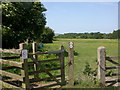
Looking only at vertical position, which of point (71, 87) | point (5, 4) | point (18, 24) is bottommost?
point (71, 87)

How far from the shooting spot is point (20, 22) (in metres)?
24.7

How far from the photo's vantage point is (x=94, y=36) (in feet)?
311

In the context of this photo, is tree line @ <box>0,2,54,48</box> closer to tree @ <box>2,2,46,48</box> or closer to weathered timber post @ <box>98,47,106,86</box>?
tree @ <box>2,2,46,48</box>

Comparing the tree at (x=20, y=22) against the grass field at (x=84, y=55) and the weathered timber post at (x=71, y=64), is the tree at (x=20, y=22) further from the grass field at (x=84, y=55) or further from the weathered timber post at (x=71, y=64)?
the weathered timber post at (x=71, y=64)

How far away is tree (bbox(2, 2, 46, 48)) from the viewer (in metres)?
22.0

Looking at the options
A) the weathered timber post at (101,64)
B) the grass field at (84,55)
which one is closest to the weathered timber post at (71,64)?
the grass field at (84,55)

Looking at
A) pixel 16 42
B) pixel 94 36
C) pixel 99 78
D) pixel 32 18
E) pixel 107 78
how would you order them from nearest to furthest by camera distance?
pixel 99 78
pixel 107 78
pixel 16 42
pixel 32 18
pixel 94 36

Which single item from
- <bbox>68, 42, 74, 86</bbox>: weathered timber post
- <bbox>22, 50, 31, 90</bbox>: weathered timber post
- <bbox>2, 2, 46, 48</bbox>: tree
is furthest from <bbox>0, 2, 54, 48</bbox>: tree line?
<bbox>22, 50, 31, 90</bbox>: weathered timber post

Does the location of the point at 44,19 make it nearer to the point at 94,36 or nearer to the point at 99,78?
the point at 99,78

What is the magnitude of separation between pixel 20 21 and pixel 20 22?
0.67 feet

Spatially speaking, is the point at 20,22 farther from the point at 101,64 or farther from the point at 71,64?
the point at 101,64

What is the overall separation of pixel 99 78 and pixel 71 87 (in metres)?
1.03

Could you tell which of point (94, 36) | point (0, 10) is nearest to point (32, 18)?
point (0, 10)

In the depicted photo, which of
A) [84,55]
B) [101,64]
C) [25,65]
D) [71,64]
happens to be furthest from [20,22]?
[25,65]
